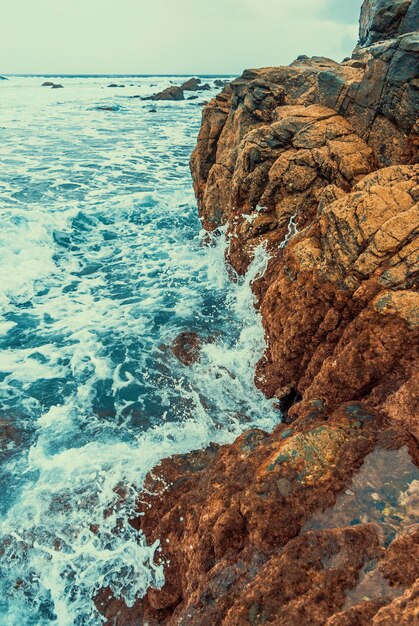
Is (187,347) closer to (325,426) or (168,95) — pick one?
(325,426)

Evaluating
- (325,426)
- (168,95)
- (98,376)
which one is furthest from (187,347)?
(168,95)

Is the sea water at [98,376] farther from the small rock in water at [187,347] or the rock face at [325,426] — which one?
the rock face at [325,426]

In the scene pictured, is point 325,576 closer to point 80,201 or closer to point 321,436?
point 321,436

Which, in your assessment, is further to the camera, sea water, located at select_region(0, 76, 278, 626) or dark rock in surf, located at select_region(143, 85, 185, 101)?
dark rock in surf, located at select_region(143, 85, 185, 101)

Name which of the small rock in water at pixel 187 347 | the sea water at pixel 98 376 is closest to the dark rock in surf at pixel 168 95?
the sea water at pixel 98 376

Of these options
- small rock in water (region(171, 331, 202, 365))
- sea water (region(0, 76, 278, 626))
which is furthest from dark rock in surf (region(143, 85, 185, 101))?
small rock in water (region(171, 331, 202, 365))

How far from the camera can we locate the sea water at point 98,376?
231 inches

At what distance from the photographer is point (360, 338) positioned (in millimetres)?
6238

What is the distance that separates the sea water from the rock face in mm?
588

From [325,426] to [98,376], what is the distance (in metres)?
6.64

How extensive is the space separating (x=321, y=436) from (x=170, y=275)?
10667 millimetres

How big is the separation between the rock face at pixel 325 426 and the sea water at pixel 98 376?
0.59m

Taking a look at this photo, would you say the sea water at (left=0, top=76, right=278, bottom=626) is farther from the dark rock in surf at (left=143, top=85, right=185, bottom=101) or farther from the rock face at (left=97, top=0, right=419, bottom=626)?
the dark rock in surf at (left=143, top=85, right=185, bottom=101)

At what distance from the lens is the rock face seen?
146 inches
